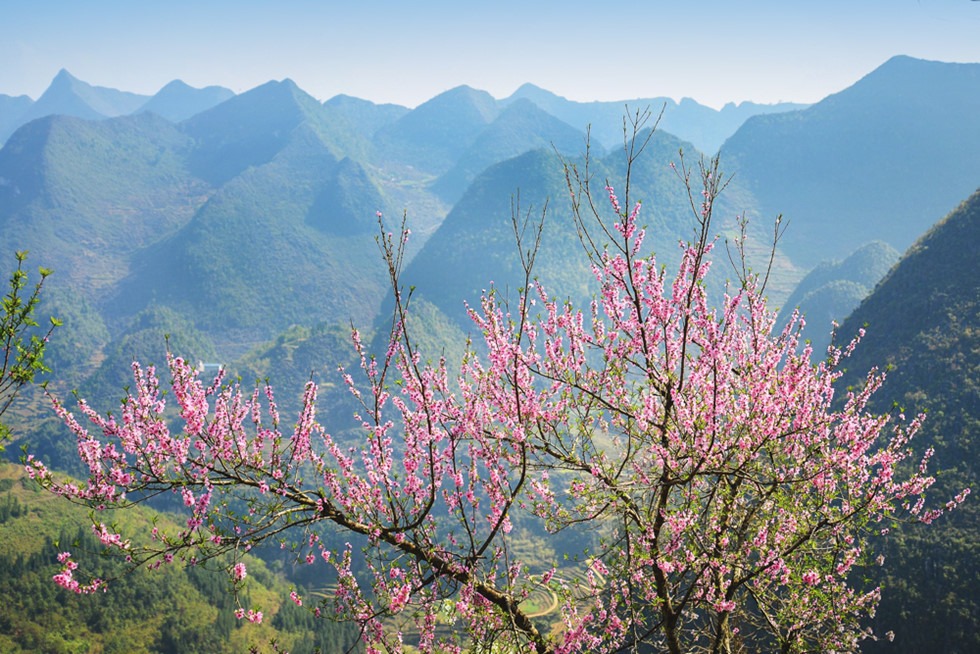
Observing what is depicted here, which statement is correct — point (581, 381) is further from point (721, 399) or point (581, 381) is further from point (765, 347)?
point (765, 347)

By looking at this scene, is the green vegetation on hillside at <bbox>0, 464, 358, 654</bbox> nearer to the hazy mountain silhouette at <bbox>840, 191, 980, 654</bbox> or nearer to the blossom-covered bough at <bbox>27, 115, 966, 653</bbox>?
the hazy mountain silhouette at <bbox>840, 191, 980, 654</bbox>

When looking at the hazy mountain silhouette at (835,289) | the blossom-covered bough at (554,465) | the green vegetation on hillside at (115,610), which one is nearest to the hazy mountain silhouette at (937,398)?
the blossom-covered bough at (554,465)

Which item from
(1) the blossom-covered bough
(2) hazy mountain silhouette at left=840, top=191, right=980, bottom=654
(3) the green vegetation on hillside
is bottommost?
(3) the green vegetation on hillside

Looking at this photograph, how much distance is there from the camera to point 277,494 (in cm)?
577

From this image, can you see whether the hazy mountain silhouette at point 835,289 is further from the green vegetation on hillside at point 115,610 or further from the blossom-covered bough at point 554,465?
the blossom-covered bough at point 554,465

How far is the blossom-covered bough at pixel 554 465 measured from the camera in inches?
234

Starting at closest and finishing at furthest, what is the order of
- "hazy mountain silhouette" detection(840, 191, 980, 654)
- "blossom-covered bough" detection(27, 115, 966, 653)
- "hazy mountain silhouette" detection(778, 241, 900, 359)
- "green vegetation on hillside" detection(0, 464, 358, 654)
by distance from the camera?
"blossom-covered bough" detection(27, 115, 966, 653)
"hazy mountain silhouette" detection(840, 191, 980, 654)
"green vegetation on hillside" detection(0, 464, 358, 654)
"hazy mountain silhouette" detection(778, 241, 900, 359)

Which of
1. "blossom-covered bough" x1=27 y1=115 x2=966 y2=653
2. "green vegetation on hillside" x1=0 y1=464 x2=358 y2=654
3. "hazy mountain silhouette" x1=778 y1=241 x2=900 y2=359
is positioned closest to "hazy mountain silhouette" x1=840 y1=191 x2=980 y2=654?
"blossom-covered bough" x1=27 y1=115 x2=966 y2=653

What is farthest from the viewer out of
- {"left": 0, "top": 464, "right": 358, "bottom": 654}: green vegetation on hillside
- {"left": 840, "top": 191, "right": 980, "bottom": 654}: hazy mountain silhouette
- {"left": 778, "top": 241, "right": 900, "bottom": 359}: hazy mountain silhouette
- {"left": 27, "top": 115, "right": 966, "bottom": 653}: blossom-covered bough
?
{"left": 778, "top": 241, "right": 900, "bottom": 359}: hazy mountain silhouette

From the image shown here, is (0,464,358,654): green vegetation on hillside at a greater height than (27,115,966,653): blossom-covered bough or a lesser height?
lesser

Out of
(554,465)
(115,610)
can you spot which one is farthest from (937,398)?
(115,610)

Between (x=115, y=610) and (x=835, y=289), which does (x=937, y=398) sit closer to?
(x=115, y=610)

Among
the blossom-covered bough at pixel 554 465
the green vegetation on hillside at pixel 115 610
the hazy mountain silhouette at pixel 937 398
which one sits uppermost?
the blossom-covered bough at pixel 554 465

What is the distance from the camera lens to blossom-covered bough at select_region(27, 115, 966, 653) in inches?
234
